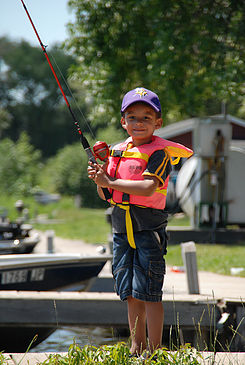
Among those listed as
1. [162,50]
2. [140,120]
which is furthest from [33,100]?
[140,120]

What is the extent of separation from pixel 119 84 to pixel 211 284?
6993 millimetres

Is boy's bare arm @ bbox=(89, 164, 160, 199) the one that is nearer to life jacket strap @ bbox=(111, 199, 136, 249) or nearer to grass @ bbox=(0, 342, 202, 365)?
life jacket strap @ bbox=(111, 199, 136, 249)

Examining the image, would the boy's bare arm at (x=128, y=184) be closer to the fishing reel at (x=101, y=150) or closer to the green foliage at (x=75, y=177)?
the fishing reel at (x=101, y=150)

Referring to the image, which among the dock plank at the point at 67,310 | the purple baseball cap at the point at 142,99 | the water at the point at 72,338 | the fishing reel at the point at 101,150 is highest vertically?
the purple baseball cap at the point at 142,99

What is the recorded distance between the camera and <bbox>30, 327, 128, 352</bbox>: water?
5.95 metres

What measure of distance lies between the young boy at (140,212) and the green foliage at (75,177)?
28.7 m

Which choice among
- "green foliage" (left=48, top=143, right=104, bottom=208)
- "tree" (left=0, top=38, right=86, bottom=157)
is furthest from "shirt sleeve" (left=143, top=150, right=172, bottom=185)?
"tree" (left=0, top=38, right=86, bottom=157)

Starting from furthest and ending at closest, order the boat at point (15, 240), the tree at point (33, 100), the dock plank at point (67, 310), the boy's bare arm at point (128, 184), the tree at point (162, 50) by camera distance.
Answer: the tree at point (33, 100), the tree at point (162, 50), the boat at point (15, 240), the dock plank at point (67, 310), the boy's bare arm at point (128, 184)

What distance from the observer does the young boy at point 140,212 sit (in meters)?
3.47

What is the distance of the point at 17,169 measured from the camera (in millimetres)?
33094

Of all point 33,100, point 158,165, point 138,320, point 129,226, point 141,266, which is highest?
point 33,100

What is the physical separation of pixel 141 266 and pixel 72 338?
294cm

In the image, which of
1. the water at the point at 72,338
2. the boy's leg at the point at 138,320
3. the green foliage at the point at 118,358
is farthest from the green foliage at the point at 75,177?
the green foliage at the point at 118,358

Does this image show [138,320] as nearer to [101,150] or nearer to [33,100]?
[101,150]
